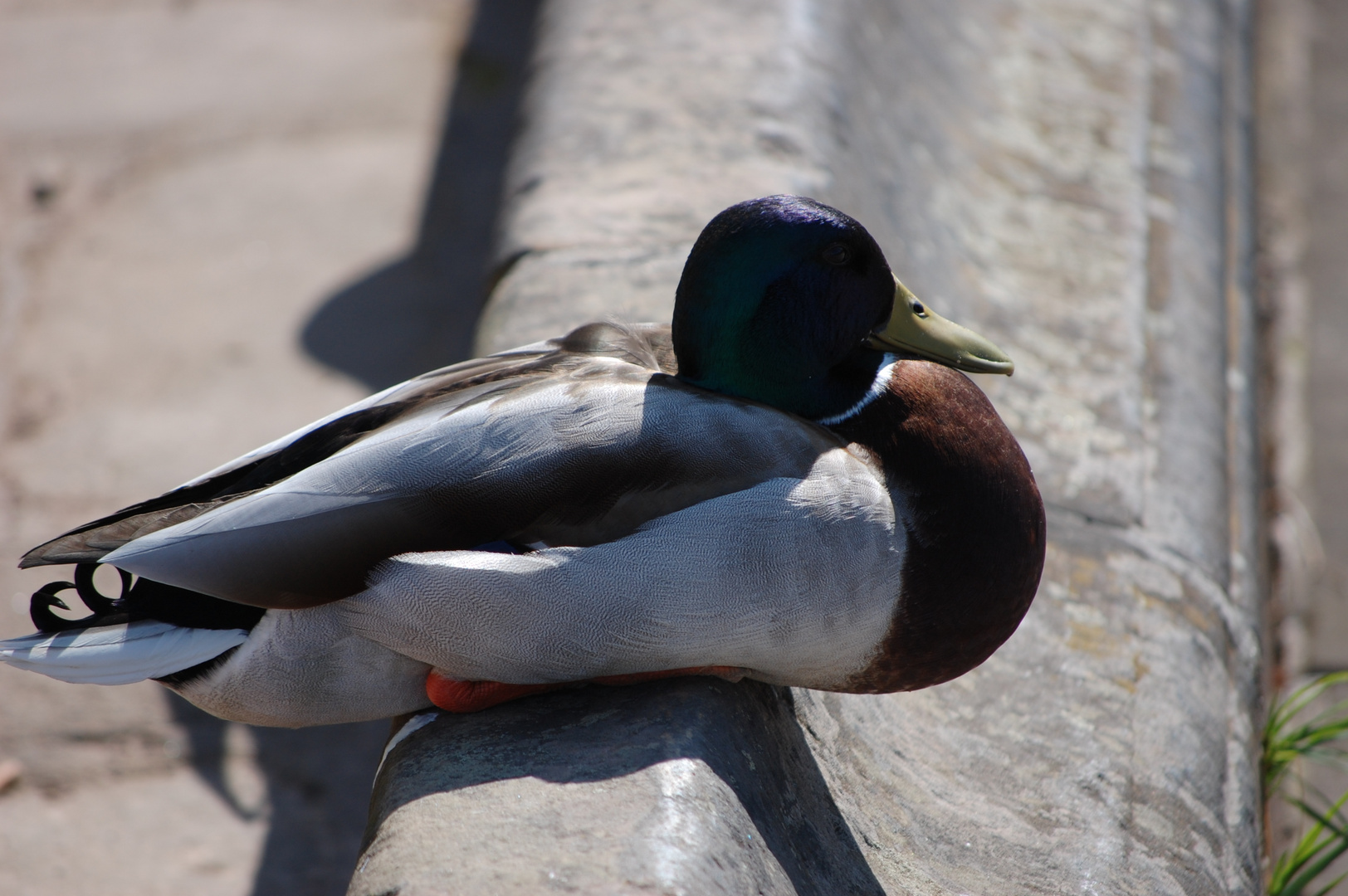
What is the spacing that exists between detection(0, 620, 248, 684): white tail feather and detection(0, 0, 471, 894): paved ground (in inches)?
42.8

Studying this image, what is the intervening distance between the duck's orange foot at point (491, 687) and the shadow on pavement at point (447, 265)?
199 cm

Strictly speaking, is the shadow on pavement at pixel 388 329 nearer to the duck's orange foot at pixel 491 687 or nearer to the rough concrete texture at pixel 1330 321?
the duck's orange foot at pixel 491 687

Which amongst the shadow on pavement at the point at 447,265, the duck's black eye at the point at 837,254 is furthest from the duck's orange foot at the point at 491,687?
the shadow on pavement at the point at 447,265

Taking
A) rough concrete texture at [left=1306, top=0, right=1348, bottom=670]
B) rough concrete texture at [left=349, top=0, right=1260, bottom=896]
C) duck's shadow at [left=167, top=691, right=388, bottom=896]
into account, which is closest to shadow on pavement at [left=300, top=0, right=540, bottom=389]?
rough concrete texture at [left=349, top=0, right=1260, bottom=896]

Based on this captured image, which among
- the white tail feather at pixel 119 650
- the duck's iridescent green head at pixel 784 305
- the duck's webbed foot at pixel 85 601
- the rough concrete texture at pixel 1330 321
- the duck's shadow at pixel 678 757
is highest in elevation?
the duck's iridescent green head at pixel 784 305

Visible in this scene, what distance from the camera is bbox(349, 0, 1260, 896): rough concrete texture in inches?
61.6

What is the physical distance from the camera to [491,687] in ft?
5.60

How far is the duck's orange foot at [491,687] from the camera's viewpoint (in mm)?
1694

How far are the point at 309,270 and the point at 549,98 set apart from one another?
1503 millimetres

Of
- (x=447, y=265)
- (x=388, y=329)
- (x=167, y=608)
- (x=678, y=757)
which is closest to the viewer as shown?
(x=678, y=757)

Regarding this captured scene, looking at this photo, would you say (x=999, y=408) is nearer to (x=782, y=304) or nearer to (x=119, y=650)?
(x=782, y=304)

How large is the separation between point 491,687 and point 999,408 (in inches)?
60.8

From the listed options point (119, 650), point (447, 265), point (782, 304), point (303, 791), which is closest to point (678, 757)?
point (782, 304)

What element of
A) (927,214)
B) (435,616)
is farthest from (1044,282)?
(435,616)
